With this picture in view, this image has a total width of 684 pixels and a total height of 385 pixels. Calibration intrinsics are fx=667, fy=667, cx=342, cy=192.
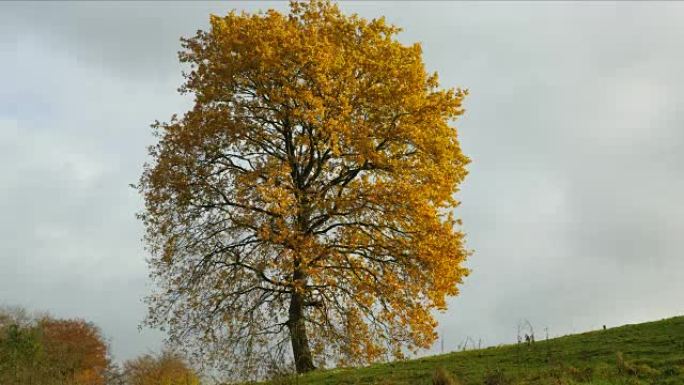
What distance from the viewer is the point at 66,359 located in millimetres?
24781

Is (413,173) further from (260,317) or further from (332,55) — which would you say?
(260,317)

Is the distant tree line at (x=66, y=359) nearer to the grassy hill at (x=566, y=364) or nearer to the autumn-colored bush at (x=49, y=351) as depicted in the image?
the autumn-colored bush at (x=49, y=351)

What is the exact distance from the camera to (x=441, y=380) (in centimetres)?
1691

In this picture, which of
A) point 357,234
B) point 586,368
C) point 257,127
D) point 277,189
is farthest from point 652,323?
point 257,127

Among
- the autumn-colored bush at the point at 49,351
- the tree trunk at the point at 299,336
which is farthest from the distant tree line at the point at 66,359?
the tree trunk at the point at 299,336

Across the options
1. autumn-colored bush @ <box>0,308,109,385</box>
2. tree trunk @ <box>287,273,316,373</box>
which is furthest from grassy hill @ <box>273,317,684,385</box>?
autumn-colored bush @ <box>0,308,109,385</box>

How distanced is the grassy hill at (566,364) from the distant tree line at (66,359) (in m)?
4.47

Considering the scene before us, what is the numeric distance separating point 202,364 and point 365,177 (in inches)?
407

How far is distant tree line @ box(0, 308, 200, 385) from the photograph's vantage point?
2028cm

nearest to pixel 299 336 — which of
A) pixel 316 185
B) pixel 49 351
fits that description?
pixel 316 185

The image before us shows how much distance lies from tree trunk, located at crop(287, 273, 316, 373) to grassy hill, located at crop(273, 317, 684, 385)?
416cm

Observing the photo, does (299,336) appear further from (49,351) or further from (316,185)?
(49,351)

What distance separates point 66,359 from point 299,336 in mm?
8949

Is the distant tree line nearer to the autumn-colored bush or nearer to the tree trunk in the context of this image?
the autumn-colored bush
